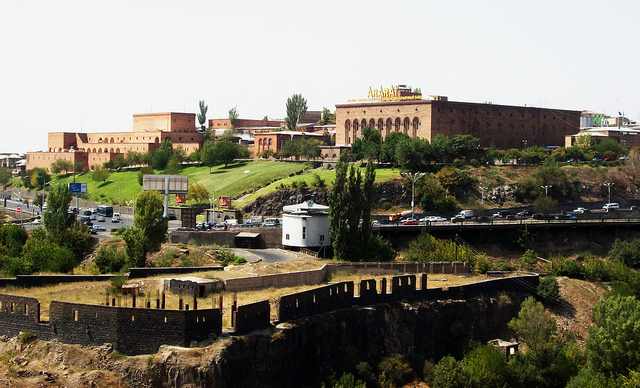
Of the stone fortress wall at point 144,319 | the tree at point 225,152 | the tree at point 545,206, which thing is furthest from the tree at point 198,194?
the stone fortress wall at point 144,319

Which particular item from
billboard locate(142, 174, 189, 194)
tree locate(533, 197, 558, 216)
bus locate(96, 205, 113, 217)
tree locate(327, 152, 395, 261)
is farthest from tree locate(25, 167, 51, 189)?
tree locate(327, 152, 395, 261)

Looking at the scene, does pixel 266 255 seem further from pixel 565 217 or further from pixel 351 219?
pixel 565 217

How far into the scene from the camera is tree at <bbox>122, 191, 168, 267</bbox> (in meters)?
62.6

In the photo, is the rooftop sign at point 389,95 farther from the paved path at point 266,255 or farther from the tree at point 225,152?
the paved path at point 266,255

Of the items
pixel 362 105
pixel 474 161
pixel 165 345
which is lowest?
pixel 165 345

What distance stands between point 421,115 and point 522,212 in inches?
1310

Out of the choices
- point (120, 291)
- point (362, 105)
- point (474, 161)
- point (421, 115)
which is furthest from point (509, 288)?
point (362, 105)

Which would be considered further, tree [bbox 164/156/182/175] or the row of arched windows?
tree [bbox 164/156/182/175]

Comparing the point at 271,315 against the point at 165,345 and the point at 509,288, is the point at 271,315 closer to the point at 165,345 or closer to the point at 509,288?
the point at 165,345

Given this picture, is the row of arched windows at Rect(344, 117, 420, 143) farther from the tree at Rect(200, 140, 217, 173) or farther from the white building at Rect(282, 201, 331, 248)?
the white building at Rect(282, 201, 331, 248)

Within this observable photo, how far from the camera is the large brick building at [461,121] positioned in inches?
5202

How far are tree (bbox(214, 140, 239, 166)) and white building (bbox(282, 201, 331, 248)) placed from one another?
72.5 m

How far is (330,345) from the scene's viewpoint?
45.3m

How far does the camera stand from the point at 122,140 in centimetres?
17525
